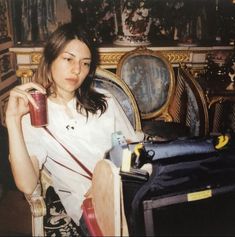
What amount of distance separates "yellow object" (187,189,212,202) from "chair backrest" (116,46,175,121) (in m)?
1.17

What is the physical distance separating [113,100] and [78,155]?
35 cm

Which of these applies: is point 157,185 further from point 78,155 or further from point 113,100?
point 113,100

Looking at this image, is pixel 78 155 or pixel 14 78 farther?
pixel 14 78

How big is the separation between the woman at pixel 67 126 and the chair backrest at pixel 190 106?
0.61 metres

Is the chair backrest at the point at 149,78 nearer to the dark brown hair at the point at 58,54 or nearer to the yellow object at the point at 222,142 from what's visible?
the dark brown hair at the point at 58,54

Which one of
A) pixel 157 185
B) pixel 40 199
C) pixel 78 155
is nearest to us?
pixel 157 185

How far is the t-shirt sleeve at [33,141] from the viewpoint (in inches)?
49.3

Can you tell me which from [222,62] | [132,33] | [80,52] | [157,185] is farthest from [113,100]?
[222,62]

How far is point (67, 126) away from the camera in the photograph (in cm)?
138

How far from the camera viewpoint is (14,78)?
11.3 ft

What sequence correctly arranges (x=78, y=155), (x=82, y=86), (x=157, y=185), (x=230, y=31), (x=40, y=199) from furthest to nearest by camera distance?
(x=230, y=31) → (x=82, y=86) → (x=78, y=155) → (x=40, y=199) → (x=157, y=185)

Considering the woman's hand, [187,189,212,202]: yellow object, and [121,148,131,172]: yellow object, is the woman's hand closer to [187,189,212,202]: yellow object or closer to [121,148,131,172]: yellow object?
[121,148,131,172]: yellow object

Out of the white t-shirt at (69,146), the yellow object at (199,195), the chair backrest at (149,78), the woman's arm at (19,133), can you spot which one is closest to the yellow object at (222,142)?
the yellow object at (199,195)

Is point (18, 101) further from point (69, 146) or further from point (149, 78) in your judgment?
point (149, 78)
